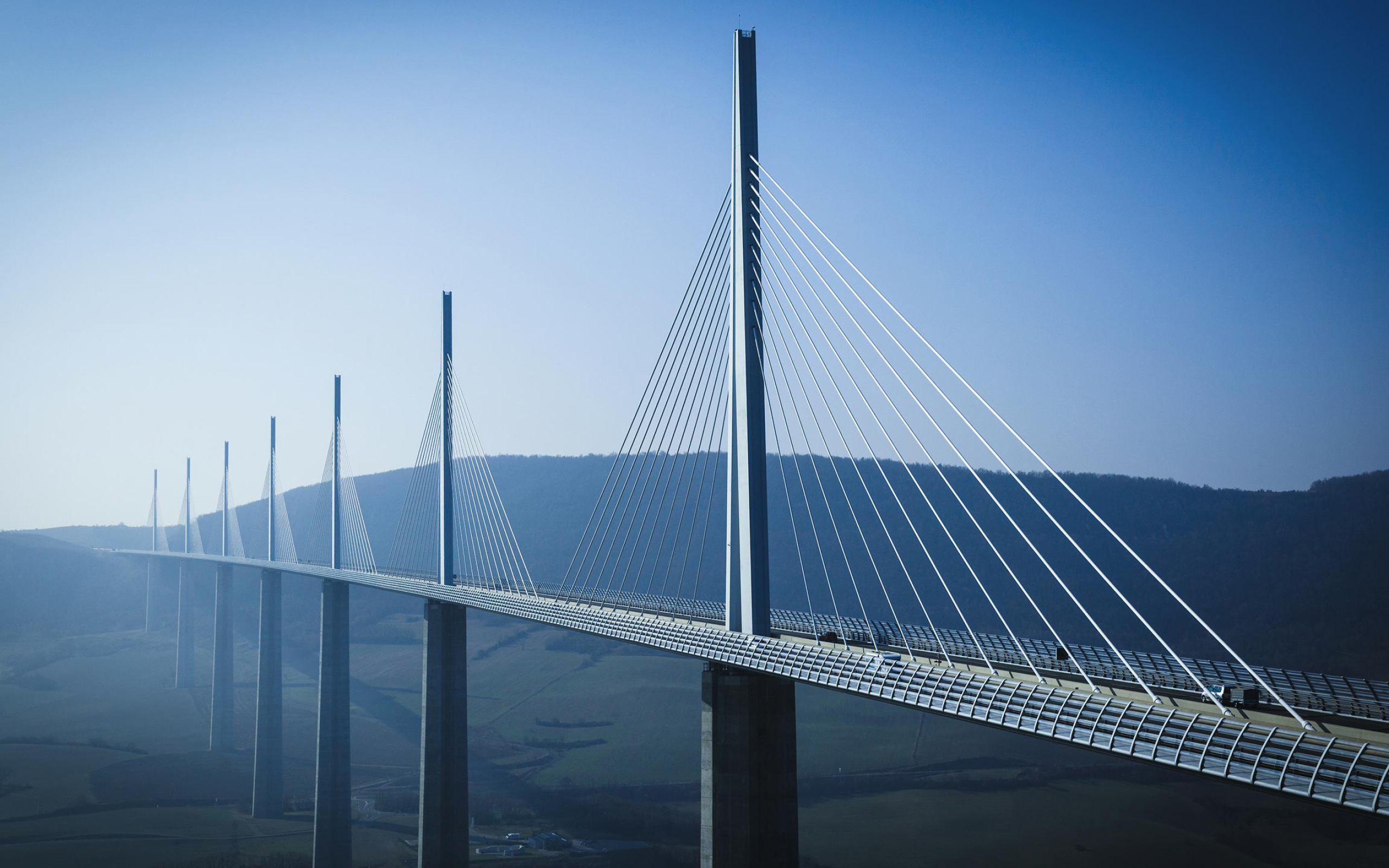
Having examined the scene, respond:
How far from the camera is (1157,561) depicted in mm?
66625

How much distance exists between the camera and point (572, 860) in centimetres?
3994

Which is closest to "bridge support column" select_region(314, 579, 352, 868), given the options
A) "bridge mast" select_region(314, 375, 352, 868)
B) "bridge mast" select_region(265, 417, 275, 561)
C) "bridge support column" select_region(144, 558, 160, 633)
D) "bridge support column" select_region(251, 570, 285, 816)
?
"bridge mast" select_region(314, 375, 352, 868)

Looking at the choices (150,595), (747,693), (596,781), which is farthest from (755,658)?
(150,595)

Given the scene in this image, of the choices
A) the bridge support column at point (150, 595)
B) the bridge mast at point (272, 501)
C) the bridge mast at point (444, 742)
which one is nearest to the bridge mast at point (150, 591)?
the bridge support column at point (150, 595)

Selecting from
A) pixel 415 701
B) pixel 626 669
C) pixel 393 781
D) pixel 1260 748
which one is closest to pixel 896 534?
pixel 626 669

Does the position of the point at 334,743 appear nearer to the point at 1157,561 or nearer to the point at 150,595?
the point at 1157,561

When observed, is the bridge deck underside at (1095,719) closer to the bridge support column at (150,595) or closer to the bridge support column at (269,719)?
the bridge support column at (269,719)

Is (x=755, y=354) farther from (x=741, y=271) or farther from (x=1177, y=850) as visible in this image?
(x=1177, y=850)

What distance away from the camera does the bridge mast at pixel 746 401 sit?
58.1 feet

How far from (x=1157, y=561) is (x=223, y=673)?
6247cm

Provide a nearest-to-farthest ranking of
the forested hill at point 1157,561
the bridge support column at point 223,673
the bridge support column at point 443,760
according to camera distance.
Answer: the bridge support column at point 443,760 < the forested hill at point 1157,561 < the bridge support column at point 223,673

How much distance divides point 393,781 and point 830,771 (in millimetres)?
23974

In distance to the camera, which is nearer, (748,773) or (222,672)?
(748,773)

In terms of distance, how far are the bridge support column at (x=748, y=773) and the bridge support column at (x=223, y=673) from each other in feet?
178
